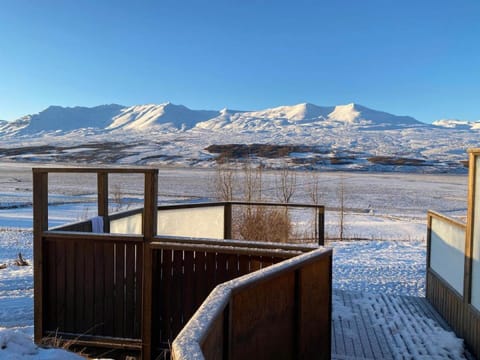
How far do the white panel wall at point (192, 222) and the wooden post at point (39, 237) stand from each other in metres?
1.66

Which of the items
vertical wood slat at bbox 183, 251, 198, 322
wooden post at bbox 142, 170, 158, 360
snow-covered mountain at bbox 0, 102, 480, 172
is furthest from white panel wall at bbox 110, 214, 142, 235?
snow-covered mountain at bbox 0, 102, 480, 172

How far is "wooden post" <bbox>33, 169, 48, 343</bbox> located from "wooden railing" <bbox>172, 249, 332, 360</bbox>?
3105mm

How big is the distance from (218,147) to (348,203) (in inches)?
2706

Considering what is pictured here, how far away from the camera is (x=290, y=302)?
3.19 m

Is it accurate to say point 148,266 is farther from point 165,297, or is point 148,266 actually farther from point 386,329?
point 386,329

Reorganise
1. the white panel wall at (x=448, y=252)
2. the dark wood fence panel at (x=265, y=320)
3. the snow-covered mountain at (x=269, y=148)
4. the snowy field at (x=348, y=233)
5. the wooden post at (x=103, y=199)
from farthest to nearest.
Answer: the snow-covered mountain at (x=269, y=148)
the snowy field at (x=348, y=233)
the wooden post at (x=103, y=199)
the white panel wall at (x=448, y=252)
the dark wood fence panel at (x=265, y=320)

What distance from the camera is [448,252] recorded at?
5816 mm

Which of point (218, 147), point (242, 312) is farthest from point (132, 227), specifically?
point (218, 147)

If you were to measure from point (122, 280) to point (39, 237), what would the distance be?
1071 millimetres

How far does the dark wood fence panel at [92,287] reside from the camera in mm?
4812

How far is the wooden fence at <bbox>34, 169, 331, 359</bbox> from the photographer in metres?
4.55

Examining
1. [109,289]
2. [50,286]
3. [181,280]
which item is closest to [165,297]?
[181,280]

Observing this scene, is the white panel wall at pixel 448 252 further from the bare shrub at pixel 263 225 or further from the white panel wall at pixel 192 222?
the bare shrub at pixel 263 225

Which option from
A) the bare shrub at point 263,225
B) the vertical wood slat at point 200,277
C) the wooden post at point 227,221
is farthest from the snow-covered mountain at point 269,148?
the vertical wood slat at point 200,277
